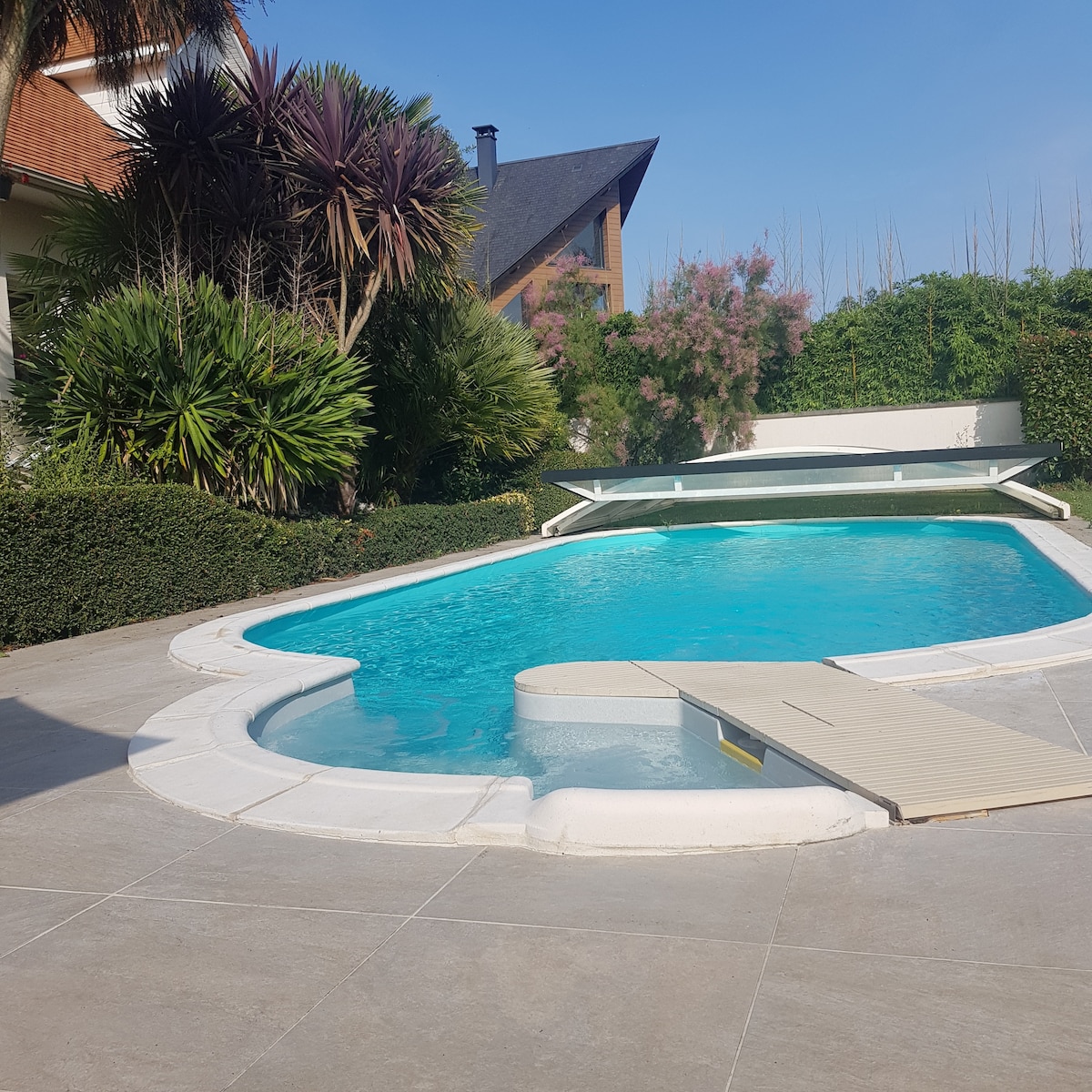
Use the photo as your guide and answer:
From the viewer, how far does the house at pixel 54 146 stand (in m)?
11.3

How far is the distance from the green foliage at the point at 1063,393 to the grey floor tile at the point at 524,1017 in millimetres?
18527

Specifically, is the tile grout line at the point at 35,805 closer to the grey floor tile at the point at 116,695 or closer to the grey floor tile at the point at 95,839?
the grey floor tile at the point at 95,839

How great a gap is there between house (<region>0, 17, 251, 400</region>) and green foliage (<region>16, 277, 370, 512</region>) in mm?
1876

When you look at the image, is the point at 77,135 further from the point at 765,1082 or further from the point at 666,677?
the point at 765,1082

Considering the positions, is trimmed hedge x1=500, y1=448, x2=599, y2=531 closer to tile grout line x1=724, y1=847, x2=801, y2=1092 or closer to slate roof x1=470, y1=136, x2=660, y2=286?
slate roof x1=470, y1=136, x2=660, y2=286

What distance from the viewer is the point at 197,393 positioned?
32.4 ft

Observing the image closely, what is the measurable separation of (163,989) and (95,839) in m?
1.39

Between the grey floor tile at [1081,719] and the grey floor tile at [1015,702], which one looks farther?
the grey floor tile at [1015,702]

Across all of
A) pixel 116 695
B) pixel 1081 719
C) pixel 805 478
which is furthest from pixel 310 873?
pixel 805 478

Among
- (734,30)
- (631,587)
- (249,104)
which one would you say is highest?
(734,30)

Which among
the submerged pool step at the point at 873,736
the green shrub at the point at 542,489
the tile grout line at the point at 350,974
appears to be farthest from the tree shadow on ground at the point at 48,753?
the green shrub at the point at 542,489

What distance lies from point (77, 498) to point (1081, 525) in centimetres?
1286

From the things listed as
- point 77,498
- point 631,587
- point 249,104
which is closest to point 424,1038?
point 77,498

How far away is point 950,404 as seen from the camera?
2119cm
